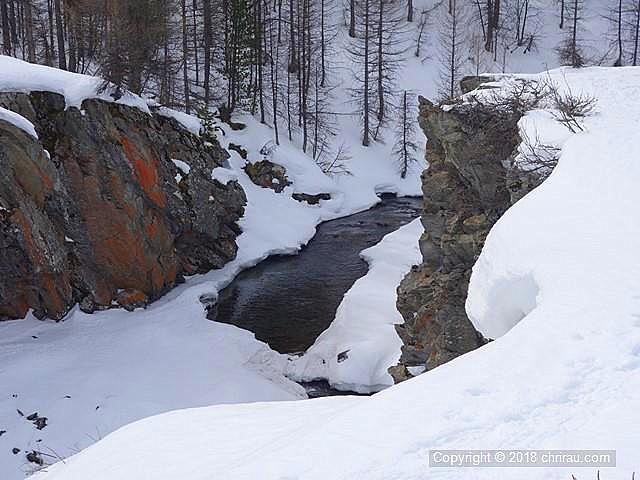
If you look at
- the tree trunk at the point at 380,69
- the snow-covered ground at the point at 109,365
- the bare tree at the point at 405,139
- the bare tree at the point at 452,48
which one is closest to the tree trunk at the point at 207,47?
the tree trunk at the point at 380,69

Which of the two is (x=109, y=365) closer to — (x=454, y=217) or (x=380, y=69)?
(x=454, y=217)

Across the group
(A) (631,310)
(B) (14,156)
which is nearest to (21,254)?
(B) (14,156)

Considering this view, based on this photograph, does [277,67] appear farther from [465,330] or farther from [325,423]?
[325,423]

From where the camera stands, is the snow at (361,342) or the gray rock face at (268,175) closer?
the snow at (361,342)

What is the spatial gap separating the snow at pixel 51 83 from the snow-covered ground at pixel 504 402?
1181 cm

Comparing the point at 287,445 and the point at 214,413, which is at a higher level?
the point at 287,445

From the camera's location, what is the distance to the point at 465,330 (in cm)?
973

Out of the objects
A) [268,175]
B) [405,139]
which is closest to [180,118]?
[268,175]

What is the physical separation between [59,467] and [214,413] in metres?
1.56

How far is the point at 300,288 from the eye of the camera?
17531 mm

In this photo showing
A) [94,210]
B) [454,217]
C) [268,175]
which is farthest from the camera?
[268,175]

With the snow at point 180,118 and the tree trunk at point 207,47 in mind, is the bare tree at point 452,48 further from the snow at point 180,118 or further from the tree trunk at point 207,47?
the snow at point 180,118

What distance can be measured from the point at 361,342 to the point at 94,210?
781cm

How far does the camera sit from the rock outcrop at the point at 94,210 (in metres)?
13.8
